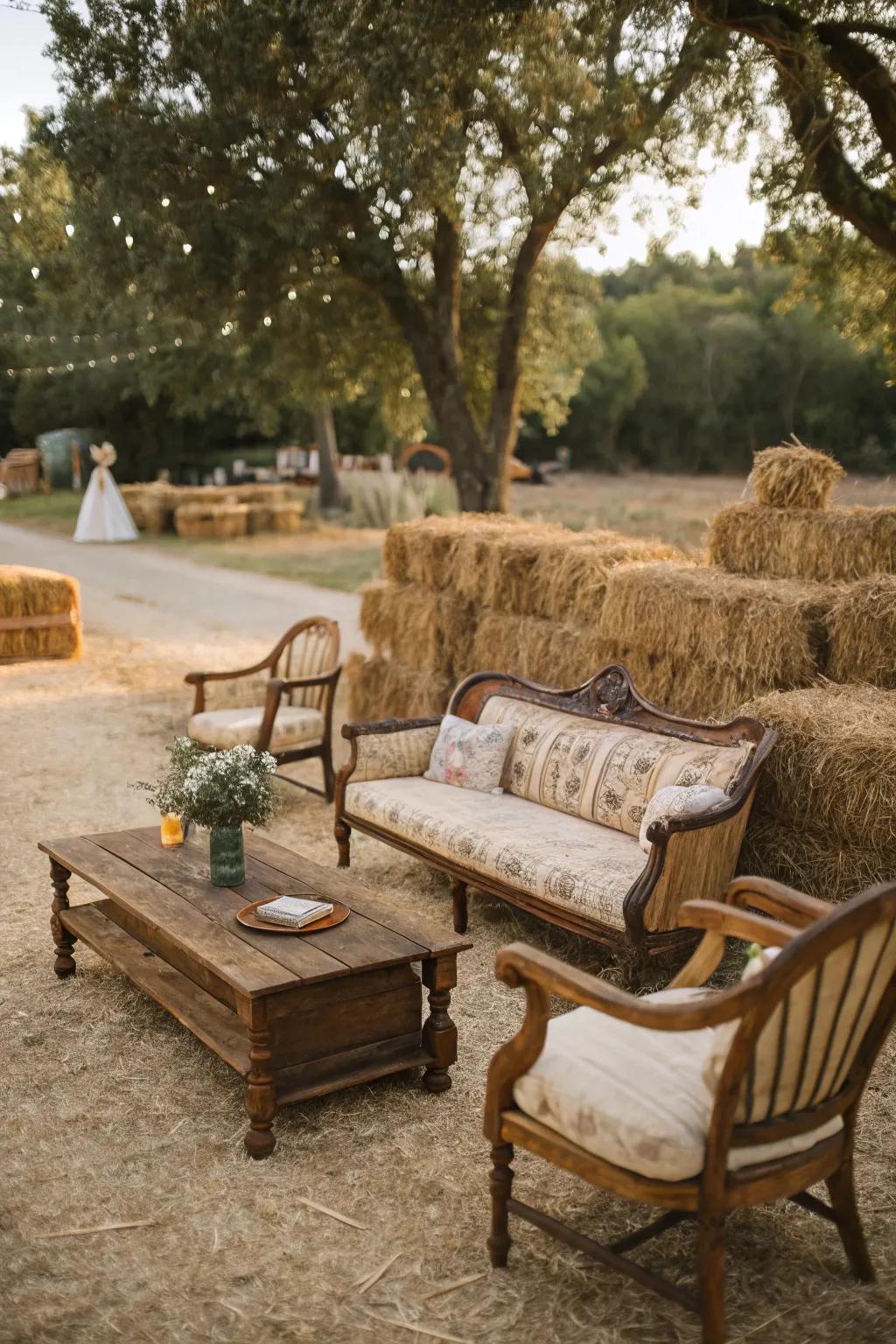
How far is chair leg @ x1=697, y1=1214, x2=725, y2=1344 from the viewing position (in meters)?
2.66

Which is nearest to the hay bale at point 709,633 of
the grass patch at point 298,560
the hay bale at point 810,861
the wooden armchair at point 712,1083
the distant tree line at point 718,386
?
the hay bale at point 810,861

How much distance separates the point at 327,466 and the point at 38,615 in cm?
1370

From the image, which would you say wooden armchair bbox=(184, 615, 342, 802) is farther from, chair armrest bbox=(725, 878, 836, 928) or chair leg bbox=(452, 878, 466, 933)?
chair armrest bbox=(725, 878, 836, 928)

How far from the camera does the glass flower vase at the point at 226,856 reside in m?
4.35

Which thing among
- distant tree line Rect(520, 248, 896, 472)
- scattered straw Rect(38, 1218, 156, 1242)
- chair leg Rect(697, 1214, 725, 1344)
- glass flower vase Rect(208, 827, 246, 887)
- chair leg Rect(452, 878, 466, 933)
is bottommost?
scattered straw Rect(38, 1218, 156, 1242)

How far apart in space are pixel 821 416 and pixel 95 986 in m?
25.7

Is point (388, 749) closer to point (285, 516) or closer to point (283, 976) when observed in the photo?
point (283, 976)

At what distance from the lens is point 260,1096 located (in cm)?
358

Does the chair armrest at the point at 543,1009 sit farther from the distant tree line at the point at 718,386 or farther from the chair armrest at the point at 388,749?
the distant tree line at the point at 718,386

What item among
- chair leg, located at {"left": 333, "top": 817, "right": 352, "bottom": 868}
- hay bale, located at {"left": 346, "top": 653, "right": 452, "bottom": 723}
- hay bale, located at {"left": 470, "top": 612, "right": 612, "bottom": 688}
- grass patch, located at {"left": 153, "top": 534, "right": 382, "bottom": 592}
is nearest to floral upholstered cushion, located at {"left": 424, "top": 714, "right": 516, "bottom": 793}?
chair leg, located at {"left": 333, "top": 817, "right": 352, "bottom": 868}

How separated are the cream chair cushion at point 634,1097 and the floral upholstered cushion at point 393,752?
2.93 metres

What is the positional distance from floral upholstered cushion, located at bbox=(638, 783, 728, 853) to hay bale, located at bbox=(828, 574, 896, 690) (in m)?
1.26

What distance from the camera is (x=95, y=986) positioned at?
187 inches

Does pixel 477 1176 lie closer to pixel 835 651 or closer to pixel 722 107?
pixel 835 651
